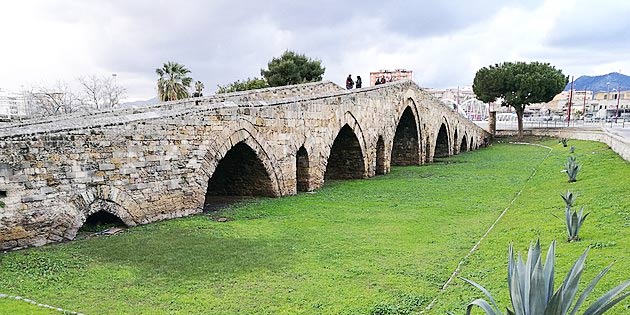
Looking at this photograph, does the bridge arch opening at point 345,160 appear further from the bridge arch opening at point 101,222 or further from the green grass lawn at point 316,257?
the bridge arch opening at point 101,222

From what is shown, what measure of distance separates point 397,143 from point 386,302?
2455cm

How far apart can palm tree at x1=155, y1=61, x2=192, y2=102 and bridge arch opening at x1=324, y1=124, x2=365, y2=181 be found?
793 inches

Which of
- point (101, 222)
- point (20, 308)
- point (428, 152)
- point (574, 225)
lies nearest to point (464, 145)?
point (428, 152)

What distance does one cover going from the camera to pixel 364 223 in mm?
11891

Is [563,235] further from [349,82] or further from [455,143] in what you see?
[455,143]

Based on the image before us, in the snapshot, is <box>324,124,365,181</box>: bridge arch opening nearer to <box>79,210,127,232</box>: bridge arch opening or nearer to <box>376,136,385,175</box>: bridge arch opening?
<box>376,136,385,175</box>: bridge arch opening

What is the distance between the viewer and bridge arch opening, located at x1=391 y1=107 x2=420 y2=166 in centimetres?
2998

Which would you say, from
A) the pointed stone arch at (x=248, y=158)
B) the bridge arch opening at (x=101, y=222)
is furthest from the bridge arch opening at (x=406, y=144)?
the bridge arch opening at (x=101, y=222)

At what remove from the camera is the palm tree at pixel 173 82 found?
39.1 metres

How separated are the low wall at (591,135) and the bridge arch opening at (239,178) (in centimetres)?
1205

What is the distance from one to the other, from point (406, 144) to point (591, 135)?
13.0 metres

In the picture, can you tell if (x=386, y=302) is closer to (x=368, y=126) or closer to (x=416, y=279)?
(x=416, y=279)

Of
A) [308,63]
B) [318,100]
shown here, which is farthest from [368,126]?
[308,63]

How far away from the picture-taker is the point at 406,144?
99.9 feet
